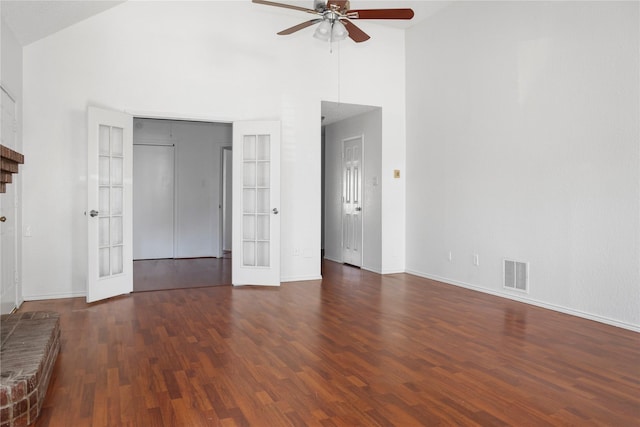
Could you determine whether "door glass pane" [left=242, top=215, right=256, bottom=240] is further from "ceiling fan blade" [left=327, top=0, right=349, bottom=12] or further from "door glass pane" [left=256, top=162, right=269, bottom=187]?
"ceiling fan blade" [left=327, top=0, right=349, bottom=12]

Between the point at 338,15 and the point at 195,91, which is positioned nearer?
the point at 338,15

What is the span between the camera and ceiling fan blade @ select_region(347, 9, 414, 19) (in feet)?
13.5

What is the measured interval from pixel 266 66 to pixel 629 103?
442cm

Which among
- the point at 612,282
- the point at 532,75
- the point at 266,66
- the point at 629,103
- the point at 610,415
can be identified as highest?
the point at 266,66

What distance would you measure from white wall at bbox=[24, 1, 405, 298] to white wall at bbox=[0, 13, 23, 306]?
139mm

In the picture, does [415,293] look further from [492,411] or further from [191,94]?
[191,94]

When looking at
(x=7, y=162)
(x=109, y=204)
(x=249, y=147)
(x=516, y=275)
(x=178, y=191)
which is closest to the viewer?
(x=7, y=162)

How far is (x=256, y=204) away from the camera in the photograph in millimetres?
6285

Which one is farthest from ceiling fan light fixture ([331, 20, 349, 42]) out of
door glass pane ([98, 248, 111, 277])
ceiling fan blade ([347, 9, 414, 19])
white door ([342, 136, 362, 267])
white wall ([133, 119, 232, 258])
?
white wall ([133, 119, 232, 258])

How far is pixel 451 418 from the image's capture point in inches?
94.3

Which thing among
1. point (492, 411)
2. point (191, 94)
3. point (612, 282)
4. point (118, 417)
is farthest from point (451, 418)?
point (191, 94)

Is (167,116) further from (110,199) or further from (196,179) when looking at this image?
(196,179)

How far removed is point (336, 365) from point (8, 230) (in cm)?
365

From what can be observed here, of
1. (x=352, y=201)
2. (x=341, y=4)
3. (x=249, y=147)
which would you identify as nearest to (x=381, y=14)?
(x=341, y=4)
